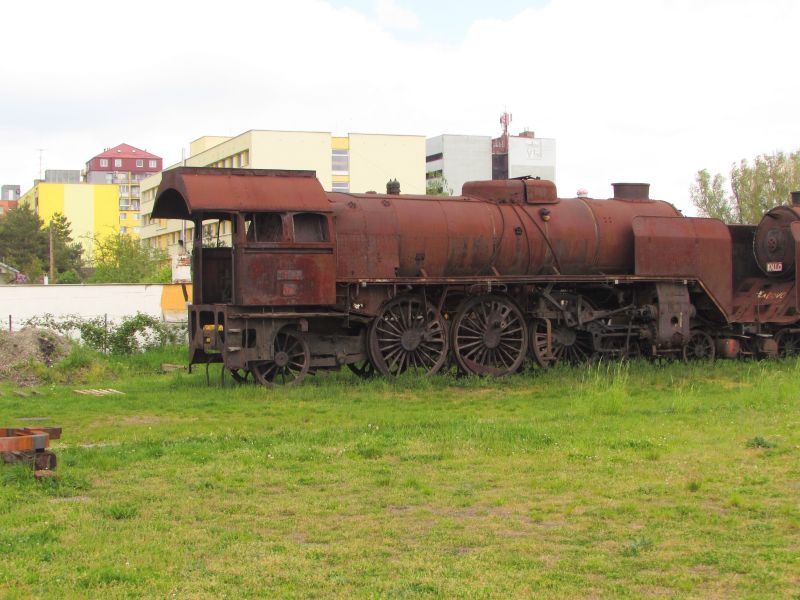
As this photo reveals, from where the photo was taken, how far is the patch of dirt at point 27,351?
70.3 feet

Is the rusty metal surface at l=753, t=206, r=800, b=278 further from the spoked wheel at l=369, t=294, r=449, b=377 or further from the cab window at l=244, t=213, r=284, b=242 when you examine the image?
the cab window at l=244, t=213, r=284, b=242

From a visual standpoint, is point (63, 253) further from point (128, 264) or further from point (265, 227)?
point (265, 227)

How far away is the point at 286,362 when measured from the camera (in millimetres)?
17156

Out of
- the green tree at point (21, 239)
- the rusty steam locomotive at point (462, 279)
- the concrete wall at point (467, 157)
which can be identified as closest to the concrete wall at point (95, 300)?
the rusty steam locomotive at point (462, 279)

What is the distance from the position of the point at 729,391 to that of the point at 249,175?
9089mm

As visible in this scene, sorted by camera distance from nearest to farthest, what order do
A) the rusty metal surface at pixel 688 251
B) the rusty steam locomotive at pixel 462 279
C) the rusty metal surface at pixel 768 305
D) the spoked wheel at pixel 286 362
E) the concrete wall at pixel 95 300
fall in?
1. the rusty steam locomotive at pixel 462 279
2. the spoked wheel at pixel 286 362
3. the rusty metal surface at pixel 688 251
4. the rusty metal surface at pixel 768 305
5. the concrete wall at pixel 95 300

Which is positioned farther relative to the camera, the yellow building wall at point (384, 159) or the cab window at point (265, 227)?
the yellow building wall at point (384, 159)

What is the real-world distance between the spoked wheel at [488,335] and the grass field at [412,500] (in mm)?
3793

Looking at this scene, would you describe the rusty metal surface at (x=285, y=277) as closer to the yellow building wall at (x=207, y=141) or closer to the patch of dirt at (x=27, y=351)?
the patch of dirt at (x=27, y=351)

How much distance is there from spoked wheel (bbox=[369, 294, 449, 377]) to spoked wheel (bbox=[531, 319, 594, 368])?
2079mm

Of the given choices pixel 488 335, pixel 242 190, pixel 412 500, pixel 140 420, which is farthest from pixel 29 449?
pixel 488 335

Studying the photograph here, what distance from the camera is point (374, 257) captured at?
59.5ft

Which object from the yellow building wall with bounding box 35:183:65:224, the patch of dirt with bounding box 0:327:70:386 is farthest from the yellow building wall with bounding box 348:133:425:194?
the patch of dirt with bounding box 0:327:70:386

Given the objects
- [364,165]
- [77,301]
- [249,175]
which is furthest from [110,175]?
[249,175]
